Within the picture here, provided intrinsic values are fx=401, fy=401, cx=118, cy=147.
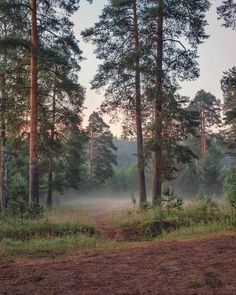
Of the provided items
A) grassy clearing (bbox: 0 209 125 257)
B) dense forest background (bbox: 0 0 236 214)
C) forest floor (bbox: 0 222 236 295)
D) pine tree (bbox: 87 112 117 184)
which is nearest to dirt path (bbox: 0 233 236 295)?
forest floor (bbox: 0 222 236 295)

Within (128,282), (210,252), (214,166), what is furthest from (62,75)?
(214,166)

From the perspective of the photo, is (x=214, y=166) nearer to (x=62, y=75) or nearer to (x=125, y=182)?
(x=125, y=182)

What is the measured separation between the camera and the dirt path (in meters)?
5.94

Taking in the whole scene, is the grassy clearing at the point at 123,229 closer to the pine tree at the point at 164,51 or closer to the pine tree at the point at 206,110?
the pine tree at the point at 164,51

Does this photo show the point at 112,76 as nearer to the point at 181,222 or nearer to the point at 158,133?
the point at 158,133

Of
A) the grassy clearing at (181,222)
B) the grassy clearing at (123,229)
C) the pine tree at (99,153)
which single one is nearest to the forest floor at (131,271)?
the grassy clearing at (123,229)

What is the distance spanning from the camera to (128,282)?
6324 mm

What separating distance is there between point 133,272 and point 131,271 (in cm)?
8

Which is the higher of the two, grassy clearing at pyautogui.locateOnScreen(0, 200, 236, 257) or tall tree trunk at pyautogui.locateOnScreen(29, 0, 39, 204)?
tall tree trunk at pyautogui.locateOnScreen(29, 0, 39, 204)

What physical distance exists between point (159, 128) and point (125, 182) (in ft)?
171

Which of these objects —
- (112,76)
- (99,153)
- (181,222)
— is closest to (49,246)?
(181,222)

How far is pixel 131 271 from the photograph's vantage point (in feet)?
23.1

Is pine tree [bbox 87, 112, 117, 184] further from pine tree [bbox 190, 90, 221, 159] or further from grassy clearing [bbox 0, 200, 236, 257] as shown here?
grassy clearing [bbox 0, 200, 236, 257]

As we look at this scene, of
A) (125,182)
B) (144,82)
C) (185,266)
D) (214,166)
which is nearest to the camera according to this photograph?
(185,266)
